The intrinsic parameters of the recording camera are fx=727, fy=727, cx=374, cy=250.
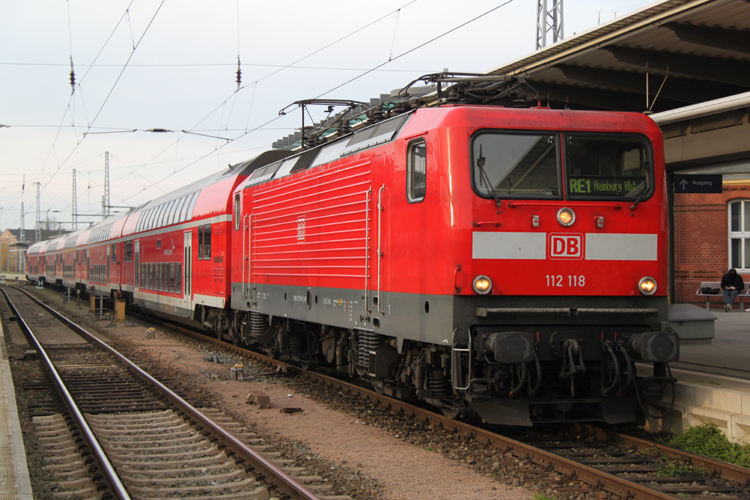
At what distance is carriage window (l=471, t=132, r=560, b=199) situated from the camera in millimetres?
7145

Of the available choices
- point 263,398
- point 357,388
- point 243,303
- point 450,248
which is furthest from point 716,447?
point 243,303

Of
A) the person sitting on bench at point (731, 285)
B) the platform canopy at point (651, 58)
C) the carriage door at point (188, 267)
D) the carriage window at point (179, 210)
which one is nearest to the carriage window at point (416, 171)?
the platform canopy at point (651, 58)

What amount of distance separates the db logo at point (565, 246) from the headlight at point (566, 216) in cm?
12

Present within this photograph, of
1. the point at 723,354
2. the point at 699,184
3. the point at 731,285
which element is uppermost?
the point at 699,184

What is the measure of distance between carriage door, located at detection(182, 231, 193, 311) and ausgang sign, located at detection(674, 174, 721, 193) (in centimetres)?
1093

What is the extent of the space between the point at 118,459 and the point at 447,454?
3.24 m

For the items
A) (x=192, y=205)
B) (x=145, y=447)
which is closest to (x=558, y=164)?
(x=145, y=447)

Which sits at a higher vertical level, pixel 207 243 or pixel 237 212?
pixel 237 212

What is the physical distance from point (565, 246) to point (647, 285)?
3.08 ft

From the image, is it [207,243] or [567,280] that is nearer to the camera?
[567,280]

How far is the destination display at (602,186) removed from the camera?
7277 millimetres

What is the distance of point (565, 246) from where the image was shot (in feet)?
23.5

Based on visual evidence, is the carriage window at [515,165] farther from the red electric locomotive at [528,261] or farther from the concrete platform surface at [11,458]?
the concrete platform surface at [11,458]

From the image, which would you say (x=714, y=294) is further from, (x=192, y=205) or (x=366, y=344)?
(x=366, y=344)
